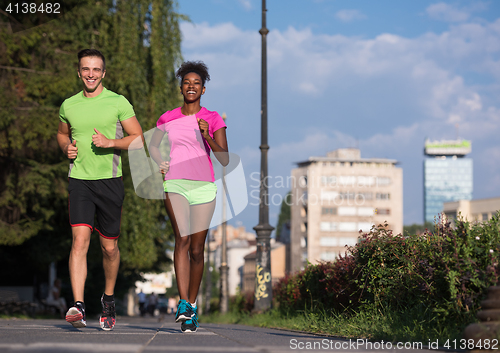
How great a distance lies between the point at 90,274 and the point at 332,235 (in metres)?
111

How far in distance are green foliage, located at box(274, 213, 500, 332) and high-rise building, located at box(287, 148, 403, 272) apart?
12400 centimetres

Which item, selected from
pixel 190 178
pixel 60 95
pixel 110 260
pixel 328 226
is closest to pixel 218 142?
pixel 190 178

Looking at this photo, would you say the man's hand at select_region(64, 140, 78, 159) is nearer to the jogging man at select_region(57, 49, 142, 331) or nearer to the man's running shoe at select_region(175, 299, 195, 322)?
the jogging man at select_region(57, 49, 142, 331)

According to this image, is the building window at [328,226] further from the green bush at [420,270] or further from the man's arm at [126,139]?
the man's arm at [126,139]

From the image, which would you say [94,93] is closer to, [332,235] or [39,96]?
[39,96]

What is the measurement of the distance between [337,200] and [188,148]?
13321cm

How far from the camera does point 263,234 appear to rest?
14.1 m

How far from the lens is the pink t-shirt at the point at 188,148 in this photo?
6062 millimetres

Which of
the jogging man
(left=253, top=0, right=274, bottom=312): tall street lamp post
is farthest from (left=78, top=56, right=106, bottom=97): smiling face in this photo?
(left=253, top=0, right=274, bottom=312): tall street lamp post

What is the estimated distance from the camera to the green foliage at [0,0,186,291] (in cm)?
1661

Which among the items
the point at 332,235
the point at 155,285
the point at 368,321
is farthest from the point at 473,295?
the point at 332,235

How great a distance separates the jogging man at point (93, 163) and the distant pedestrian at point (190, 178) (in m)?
0.42

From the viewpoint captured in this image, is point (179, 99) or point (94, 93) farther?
point (179, 99)

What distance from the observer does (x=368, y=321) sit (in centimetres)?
667
